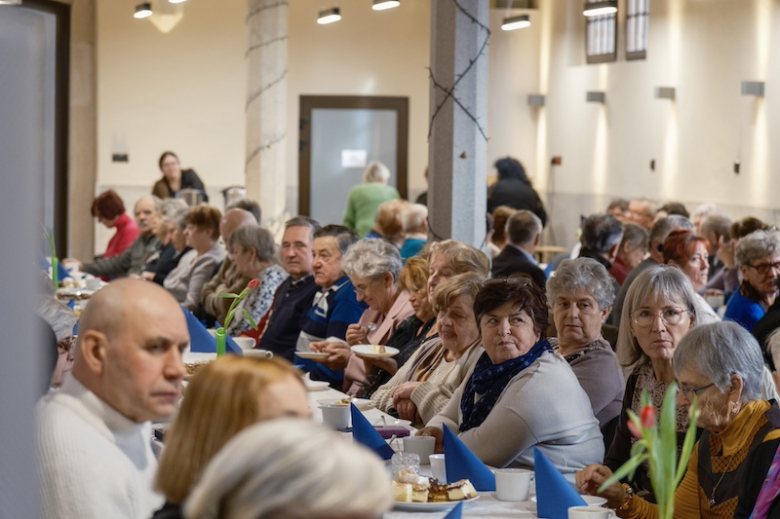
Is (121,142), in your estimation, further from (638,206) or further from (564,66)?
(638,206)

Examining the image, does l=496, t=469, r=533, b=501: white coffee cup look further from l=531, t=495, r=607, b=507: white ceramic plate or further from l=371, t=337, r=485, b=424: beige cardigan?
l=371, t=337, r=485, b=424: beige cardigan

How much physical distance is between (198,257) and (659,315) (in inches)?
194

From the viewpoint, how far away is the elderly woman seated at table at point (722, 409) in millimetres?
2668

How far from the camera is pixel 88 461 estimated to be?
1722 mm

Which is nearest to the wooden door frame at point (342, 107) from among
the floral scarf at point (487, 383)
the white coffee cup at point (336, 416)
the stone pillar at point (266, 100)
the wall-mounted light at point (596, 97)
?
the wall-mounted light at point (596, 97)

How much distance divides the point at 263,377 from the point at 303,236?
4.96 m

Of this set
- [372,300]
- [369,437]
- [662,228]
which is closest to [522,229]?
[662,228]

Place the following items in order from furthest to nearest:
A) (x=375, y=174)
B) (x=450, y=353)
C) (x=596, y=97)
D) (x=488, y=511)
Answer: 1. (x=596, y=97)
2. (x=375, y=174)
3. (x=450, y=353)
4. (x=488, y=511)

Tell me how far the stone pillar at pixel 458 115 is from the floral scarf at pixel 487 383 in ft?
10.5

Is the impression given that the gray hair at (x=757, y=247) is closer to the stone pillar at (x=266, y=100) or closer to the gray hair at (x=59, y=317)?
the gray hair at (x=59, y=317)

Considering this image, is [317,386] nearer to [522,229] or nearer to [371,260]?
[371,260]

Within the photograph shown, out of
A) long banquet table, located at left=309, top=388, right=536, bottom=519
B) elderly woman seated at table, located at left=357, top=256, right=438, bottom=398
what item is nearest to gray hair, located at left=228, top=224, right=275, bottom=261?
elderly woman seated at table, located at left=357, top=256, right=438, bottom=398

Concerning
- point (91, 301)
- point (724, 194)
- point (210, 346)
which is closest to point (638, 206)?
point (724, 194)

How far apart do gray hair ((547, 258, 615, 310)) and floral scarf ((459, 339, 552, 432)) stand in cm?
63
